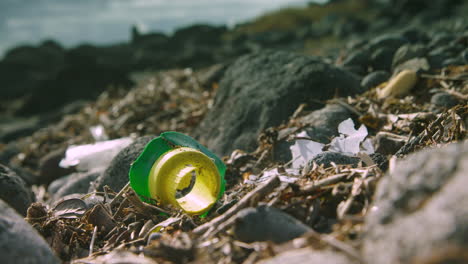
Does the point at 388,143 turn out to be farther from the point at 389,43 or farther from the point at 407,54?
the point at 389,43

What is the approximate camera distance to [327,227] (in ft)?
6.14

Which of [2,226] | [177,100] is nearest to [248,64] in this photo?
[177,100]

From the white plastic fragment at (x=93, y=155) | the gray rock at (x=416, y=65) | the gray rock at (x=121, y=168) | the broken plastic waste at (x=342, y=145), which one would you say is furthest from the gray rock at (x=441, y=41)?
the gray rock at (x=121, y=168)

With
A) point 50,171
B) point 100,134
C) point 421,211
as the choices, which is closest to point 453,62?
point 421,211

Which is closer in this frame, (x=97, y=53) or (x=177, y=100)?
(x=177, y=100)

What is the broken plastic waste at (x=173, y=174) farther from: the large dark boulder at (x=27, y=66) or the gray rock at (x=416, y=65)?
the large dark boulder at (x=27, y=66)

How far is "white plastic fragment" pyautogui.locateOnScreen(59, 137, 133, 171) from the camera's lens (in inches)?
167

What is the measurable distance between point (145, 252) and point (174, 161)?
0.69 m

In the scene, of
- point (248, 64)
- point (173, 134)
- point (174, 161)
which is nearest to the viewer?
point (174, 161)

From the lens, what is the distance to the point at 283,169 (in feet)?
8.65

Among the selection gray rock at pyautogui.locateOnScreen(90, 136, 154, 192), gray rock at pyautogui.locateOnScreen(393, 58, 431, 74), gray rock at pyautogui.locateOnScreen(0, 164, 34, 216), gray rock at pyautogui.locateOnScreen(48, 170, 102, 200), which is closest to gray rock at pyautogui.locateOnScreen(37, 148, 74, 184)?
gray rock at pyautogui.locateOnScreen(48, 170, 102, 200)

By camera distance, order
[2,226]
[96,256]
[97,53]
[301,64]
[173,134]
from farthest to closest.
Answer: [97,53]
[301,64]
[173,134]
[96,256]
[2,226]

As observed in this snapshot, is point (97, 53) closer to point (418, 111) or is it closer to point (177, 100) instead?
point (177, 100)

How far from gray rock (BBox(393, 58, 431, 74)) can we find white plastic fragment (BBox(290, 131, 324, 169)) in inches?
80.0
